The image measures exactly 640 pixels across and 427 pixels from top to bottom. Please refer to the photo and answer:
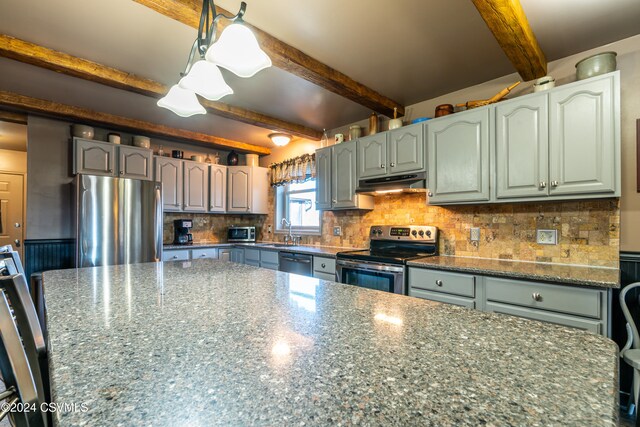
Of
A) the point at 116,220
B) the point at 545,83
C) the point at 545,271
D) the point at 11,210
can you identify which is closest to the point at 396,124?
Answer: the point at 545,83

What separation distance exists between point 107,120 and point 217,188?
1.60 meters

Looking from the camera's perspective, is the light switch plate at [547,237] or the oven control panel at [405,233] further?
the oven control panel at [405,233]

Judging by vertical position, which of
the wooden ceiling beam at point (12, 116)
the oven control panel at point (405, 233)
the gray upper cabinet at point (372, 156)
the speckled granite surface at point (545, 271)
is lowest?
the speckled granite surface at point (545, 271)

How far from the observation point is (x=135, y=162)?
3846mm

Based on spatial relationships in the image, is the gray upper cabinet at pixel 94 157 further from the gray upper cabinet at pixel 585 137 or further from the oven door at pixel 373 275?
the gray upper cabinet at pixel 585 137

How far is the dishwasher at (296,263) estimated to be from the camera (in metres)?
3.37

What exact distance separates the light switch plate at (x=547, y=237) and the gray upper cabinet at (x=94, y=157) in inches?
173

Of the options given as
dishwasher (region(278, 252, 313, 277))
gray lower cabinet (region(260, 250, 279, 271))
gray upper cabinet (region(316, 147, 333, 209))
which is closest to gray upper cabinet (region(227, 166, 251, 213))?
gray lower cabinet (region(260, 250, 279, 271))

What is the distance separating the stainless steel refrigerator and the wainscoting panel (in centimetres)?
66

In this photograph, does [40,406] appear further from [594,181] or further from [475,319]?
[594,181]

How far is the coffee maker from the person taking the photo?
4.39 metres

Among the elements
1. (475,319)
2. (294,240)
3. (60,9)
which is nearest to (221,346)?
(475,319)

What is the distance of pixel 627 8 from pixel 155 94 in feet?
11.3

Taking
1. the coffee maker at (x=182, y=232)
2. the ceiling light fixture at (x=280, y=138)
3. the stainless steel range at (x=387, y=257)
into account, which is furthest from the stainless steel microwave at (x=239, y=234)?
the stainless steel range at (x=387, y=257)
